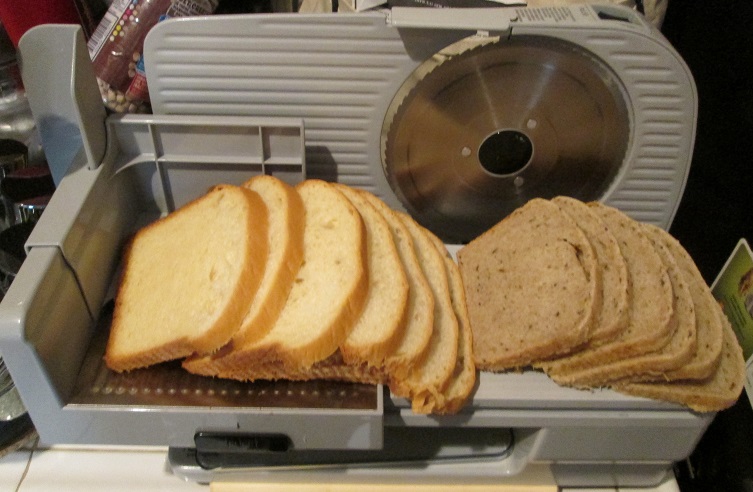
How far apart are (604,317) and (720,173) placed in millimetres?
423

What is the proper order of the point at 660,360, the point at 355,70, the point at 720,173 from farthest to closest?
the point at 720,173
the point at 355,70
the point at 660,360

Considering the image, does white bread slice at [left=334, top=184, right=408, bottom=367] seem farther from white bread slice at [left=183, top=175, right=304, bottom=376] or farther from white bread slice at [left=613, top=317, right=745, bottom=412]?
white bread slice at [left=613, top=317, right=745, bottom=412]

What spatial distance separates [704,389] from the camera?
30.0 inches

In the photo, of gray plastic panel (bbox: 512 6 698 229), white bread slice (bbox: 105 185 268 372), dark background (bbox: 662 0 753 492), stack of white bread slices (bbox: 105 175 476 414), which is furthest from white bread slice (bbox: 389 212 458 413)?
dark background (bbox: 662 0 753 492)

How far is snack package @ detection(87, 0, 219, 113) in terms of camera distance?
91 centimetres

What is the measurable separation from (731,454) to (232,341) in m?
0.77

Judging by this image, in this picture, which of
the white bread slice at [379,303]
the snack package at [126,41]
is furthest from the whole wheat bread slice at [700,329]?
the snack package at [126,41]

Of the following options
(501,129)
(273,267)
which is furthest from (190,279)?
(501,129)

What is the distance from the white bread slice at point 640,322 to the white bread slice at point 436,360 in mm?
118

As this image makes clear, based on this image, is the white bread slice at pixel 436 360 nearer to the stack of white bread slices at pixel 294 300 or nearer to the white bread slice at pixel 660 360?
the stack of white bread slices at pixel 294 300

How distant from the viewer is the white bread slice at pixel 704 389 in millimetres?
756

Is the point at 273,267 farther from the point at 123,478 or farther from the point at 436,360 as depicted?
the point at 123,478

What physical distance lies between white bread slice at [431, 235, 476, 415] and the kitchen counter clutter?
0.21 metres

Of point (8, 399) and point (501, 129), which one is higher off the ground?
point (501, 129)
